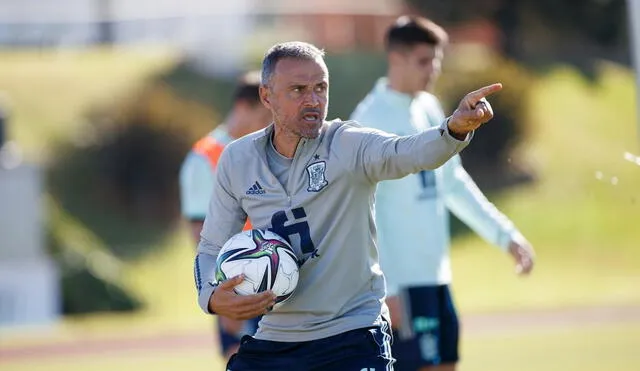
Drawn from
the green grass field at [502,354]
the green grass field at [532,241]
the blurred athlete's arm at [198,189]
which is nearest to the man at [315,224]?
the blurred athlete's arm at [198,189]

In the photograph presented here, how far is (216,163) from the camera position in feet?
25.8

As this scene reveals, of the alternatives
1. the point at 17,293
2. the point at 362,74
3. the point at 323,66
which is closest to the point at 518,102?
the point at 362,74

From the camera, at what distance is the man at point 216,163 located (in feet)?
25.7

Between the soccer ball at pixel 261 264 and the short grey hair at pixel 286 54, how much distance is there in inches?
25.9

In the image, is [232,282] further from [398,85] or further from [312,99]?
[398,85]

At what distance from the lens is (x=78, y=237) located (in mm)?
22562

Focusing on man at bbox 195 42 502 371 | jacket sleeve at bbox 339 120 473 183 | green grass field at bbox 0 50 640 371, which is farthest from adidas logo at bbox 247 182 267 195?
green grass field at bbox 0 50 640 371

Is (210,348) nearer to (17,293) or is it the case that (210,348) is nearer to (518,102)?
(17,293)

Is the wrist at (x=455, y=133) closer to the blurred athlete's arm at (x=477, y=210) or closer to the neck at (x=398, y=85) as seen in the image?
the blurred athlete's arm at (x=477, y=210)

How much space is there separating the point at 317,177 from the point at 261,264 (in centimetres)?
42

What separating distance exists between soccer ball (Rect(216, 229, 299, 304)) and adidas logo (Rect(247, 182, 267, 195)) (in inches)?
6.7

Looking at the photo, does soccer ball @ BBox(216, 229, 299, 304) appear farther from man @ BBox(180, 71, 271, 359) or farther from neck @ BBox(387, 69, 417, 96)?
man @ BBox(180, 71, 271, 359)

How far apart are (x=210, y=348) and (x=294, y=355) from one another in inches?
408

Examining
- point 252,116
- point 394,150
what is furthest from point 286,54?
point 252,116
